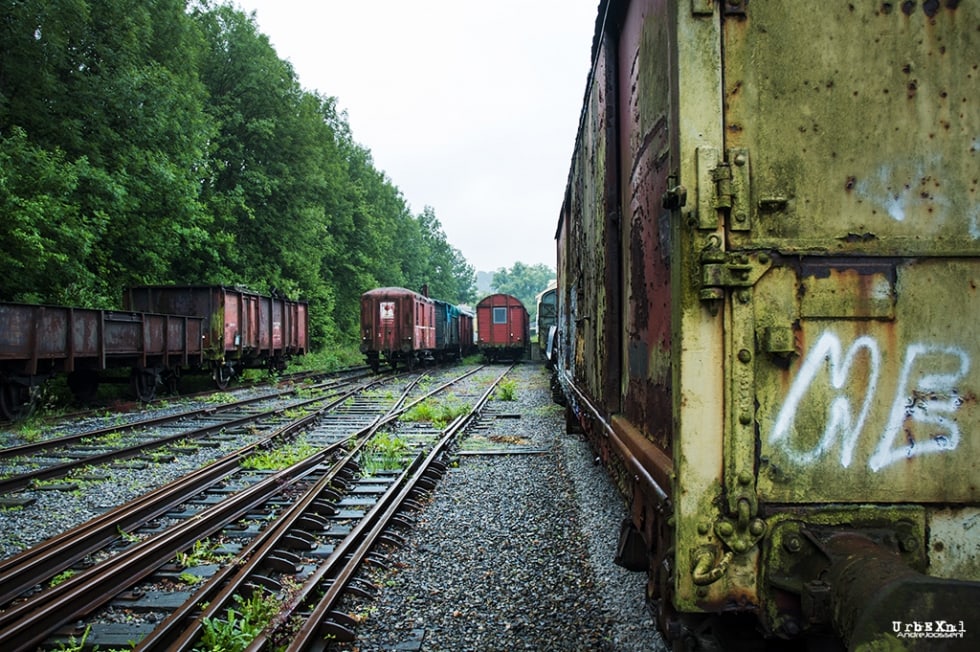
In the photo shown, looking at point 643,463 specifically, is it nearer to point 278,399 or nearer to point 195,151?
point 278,399

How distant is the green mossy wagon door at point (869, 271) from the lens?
1.92m

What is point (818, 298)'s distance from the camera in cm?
192

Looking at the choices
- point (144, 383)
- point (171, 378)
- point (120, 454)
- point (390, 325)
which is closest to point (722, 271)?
point (120, 454)

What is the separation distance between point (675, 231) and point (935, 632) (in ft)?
4.02

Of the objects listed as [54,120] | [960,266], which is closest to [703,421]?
[960,266]

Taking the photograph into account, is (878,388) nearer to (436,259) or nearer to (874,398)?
(874,398)

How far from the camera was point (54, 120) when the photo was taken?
614 inches

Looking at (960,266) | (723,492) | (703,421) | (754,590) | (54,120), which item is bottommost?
(754,590)

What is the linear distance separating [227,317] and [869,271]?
15794 mm

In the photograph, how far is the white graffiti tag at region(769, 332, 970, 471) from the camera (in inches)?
75.9

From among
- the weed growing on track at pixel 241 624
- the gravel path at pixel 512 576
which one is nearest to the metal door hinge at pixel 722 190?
the gravel path at pixel 512 576

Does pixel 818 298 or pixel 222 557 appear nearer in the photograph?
pixel 818 298

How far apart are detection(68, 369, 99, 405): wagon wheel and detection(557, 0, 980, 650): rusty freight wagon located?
1331 cm

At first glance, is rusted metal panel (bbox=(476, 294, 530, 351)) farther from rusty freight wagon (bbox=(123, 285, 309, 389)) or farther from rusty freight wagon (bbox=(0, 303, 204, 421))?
rusty freight wagon (bbox=(0, 303, 204, 421))
